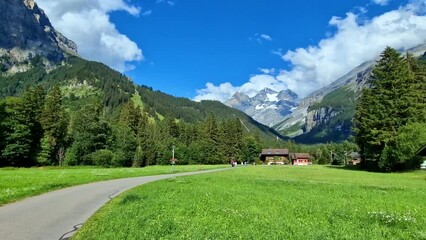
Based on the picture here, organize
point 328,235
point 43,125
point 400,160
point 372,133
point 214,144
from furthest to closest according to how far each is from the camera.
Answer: point 214,144 < point 43,125 < point 372,133 < point 400,160 < point 328,235

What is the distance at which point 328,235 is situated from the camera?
11.9 meters

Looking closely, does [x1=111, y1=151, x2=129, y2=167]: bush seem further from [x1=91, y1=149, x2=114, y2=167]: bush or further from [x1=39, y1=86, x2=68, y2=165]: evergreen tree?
[x1=39, y1=86, x2=68, y2=165]: evergreen tree

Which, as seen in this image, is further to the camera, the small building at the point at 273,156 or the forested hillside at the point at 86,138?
the small building at the point at 273,156

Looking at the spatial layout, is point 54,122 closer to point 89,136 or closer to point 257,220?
point 89,136

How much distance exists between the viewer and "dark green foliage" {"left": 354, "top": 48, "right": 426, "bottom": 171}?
6319 centimetres

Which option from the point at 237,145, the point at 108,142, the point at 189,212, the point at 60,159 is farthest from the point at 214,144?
the point at 189,212

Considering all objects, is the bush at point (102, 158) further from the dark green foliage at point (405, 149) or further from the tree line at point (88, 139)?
the dark green foliage at point (405, 149)

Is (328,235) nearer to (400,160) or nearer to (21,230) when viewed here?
(21,230)

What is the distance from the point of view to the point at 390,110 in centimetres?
6575

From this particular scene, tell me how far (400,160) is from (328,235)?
54.5 m

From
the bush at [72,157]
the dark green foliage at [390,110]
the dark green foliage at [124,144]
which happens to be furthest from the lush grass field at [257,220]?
the dark green foliage at [124,144]

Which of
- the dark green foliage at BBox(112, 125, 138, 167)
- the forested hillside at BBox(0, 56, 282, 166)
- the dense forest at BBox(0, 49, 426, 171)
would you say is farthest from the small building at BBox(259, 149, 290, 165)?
the dark green foliage at BBox(112, 125, 138, 167)

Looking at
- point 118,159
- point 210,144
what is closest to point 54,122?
point 118,159

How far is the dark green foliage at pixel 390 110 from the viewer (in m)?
63.2
